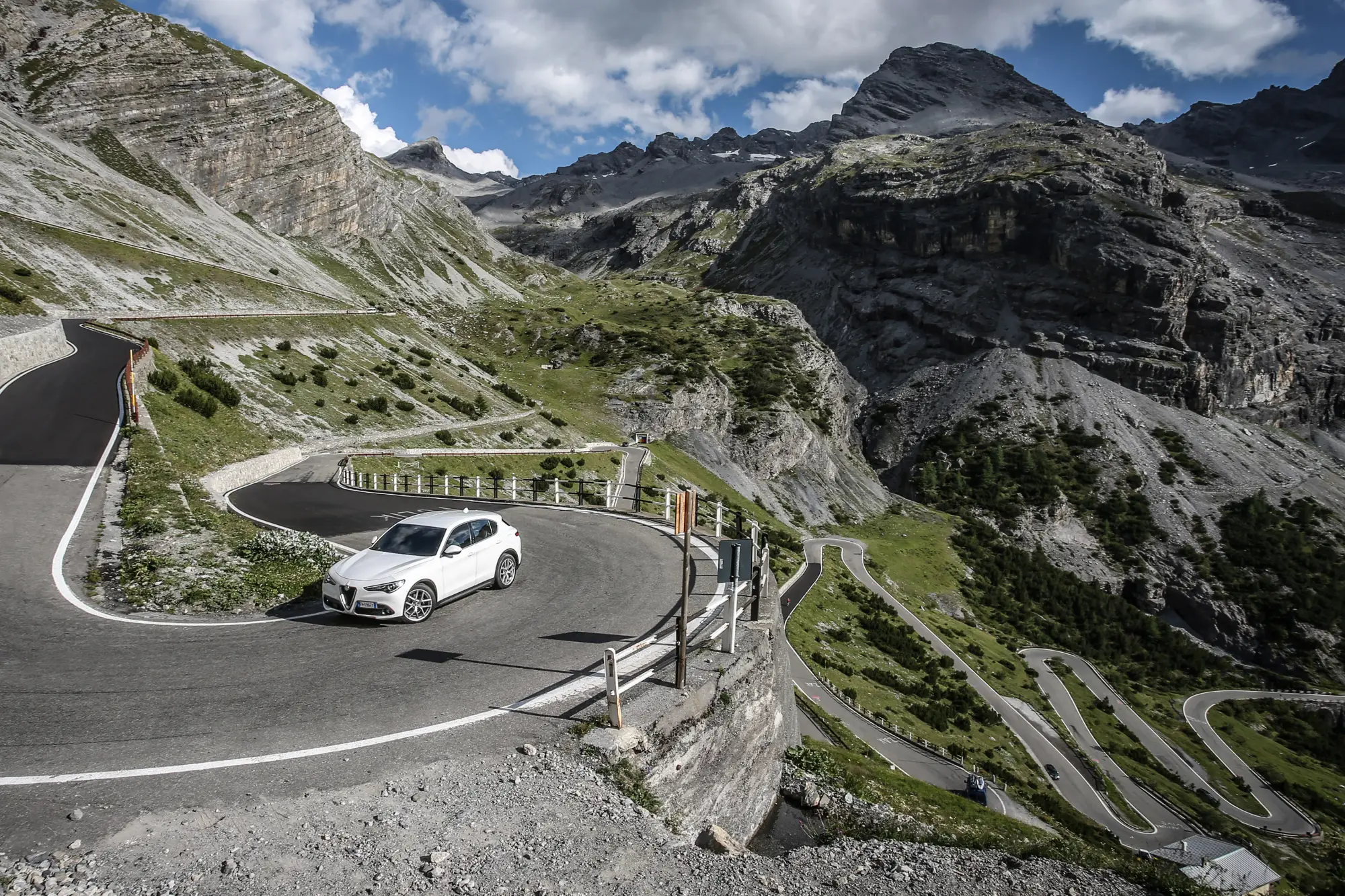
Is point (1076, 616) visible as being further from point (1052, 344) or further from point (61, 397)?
point (61, 397)

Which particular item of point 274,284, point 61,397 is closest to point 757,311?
point 274,284

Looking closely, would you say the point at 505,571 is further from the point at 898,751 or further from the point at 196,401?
the point at 898,751

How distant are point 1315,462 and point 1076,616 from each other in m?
78.0

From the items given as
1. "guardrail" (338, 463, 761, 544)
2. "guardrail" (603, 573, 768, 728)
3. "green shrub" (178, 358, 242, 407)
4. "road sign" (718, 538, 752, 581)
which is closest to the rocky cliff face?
"green shrub" (178, 358, 242, 407)

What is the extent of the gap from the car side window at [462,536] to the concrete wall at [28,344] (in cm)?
2845

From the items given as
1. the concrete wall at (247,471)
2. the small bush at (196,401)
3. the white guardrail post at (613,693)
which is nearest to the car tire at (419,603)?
the white guardrail post at (613,693)

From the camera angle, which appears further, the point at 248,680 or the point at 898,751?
the point at 898,751

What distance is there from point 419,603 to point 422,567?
0.70 metres

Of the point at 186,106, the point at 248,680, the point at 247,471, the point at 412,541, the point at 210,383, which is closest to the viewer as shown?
the point at 248,680

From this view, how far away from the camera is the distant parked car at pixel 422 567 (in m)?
12.7

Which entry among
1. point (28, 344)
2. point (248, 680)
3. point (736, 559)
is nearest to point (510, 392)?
point (28, 344)

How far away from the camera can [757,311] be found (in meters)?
153

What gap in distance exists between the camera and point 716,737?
35.9ft

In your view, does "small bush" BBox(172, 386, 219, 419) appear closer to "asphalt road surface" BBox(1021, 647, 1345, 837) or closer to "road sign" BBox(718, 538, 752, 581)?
"road sign" BBox(718, 538, 752, 581)
